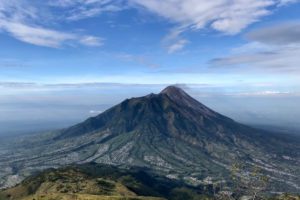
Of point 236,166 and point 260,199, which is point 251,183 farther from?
point 260,199

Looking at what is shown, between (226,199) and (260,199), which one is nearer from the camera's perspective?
(260,199)

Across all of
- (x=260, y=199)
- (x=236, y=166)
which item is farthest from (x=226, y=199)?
(x=236, y=166)

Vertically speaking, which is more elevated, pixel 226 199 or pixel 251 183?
pixel 251 183

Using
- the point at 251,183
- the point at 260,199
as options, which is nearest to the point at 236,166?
the point at 251,183

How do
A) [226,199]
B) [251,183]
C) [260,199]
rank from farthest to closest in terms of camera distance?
1. [226,199]
2. [260,199]
3. [251,183]

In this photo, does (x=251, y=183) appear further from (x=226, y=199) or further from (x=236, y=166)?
(x=226, y=199)

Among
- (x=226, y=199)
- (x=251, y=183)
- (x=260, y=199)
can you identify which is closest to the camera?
(x=251, y=183)

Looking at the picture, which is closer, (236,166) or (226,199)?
(236,166)

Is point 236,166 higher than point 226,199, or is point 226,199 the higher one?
point 236,166

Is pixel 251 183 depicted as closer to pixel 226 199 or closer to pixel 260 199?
pixel 260 199
